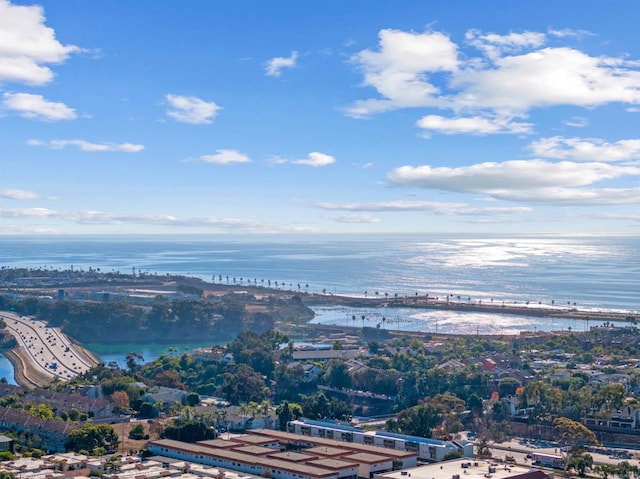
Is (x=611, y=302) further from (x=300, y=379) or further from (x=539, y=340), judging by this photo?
(x=300, y=379)

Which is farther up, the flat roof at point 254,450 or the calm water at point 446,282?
the calm water at point 446,282

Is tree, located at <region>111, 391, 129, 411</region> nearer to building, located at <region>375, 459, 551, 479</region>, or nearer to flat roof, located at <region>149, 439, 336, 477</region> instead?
flat roof, located at <region>149, 439, 336, 477</region>

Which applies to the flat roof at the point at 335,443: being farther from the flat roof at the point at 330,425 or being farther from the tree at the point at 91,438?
the tree at the point at 91,438

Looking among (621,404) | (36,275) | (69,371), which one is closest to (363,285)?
(36,275)

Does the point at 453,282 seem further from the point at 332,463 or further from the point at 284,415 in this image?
the point at 332,463

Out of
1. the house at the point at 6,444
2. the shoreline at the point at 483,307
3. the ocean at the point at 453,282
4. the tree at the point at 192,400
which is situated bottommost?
the house at the point at 6,444

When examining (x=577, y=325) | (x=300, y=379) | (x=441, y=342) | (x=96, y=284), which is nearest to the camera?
(x=300, y=379)

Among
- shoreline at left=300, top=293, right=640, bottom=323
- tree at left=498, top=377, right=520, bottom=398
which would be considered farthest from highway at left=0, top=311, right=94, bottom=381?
shoreline at left=300, top=293, right=640, bottom=323

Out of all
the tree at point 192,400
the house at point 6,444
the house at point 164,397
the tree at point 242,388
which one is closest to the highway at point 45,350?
the house at point 164,397
